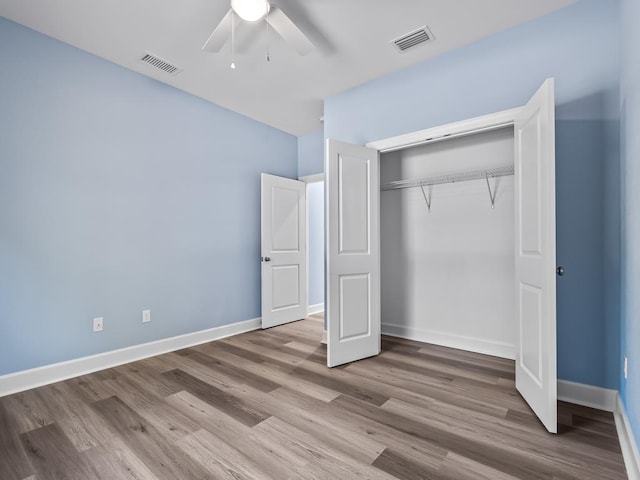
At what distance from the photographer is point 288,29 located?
7.27 feet

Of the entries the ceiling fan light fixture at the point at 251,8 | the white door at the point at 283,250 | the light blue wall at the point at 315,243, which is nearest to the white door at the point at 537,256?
the ceiling fan light fixture at the point at 251,8

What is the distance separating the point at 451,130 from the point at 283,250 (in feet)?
8.78

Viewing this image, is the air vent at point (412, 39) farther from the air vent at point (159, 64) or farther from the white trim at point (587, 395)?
the white trim at point (587, 395)

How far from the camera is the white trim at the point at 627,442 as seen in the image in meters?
1.45

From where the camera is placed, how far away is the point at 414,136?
3.09 metres

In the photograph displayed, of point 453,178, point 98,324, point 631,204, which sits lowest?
point 98,324

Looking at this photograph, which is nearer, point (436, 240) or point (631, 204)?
point (631, 204)

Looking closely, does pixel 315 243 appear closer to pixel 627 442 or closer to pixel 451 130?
pixel 451 130

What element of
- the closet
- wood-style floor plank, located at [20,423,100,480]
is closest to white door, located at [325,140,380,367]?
the closet

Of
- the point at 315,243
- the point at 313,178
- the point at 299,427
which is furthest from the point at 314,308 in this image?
the point at 299,427

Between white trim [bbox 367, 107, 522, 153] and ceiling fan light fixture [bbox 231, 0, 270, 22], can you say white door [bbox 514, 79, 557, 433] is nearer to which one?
white trim [bbox 367, 107, 522, 153]

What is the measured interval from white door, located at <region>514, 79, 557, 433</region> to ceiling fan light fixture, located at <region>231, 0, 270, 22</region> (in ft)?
6.01

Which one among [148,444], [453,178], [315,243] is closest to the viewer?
[148,444]

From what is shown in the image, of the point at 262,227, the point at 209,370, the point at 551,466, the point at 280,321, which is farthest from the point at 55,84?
the point at 551,466
